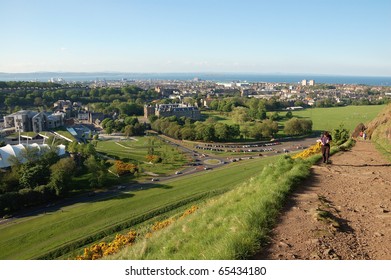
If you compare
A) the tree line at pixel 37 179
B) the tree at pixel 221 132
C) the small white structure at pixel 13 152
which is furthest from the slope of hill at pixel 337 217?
the tree at pixel 221 132

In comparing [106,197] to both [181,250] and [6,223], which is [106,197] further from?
[181,250]

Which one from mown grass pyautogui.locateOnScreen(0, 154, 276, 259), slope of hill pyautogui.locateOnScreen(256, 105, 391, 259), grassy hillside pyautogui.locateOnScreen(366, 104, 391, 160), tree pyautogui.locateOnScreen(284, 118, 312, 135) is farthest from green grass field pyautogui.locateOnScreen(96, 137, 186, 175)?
slope of hill pyautogui.locateOnScreen(256, 105, 391, 259)

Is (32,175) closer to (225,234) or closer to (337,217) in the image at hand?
(225,234)

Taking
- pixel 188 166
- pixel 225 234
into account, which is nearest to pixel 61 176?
pixel 188 166

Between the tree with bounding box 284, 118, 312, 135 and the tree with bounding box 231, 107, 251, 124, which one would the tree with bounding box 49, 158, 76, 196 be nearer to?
the tree with bounding box 284, 118, 312, 135

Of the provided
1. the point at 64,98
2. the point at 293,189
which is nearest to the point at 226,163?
the point at 293,189
